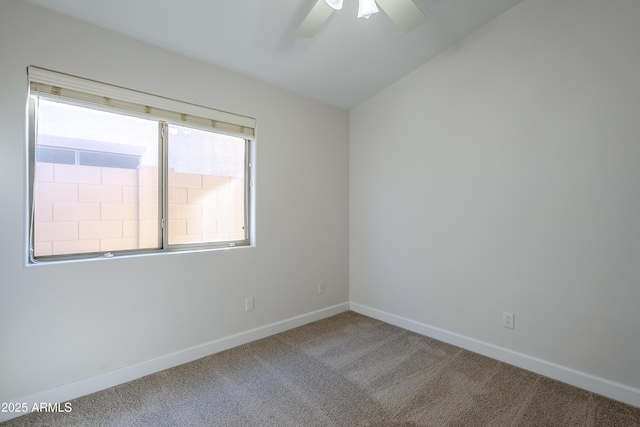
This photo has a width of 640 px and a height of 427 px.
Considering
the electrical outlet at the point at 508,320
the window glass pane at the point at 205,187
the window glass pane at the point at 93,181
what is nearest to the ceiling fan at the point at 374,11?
the window glass pane at the point at 205,187

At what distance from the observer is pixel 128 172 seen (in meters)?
2.10

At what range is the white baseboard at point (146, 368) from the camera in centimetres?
172

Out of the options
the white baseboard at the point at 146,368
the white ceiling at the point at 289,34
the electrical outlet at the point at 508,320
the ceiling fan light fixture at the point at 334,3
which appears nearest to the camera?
the ceiling fan light fixture at the point at 334,3

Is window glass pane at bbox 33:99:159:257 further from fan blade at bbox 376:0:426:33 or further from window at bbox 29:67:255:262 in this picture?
fan blade at bbox 376:0:426:33

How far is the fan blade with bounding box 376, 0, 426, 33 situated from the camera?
1677 mm

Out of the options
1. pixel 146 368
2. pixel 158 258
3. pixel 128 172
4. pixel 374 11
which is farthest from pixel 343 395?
pixel 374 11

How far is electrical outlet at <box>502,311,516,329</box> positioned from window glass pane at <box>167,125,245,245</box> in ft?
7.65

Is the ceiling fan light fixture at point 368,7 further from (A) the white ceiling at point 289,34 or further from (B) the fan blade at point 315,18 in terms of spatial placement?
(A) the white ceiling at point 289,34

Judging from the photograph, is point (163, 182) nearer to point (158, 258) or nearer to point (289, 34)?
point (158, 258)

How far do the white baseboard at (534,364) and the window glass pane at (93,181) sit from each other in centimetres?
250

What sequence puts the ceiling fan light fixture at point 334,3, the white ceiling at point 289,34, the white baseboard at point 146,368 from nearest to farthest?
the ceiling fan light fixture at point 334,3
the white baseboard at point 146,368
the white ceiling at point 289,34

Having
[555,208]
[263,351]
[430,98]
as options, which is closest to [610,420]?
[555,208]

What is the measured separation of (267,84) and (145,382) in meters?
2.63

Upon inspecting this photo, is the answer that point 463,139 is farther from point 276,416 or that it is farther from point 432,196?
point 276,416
